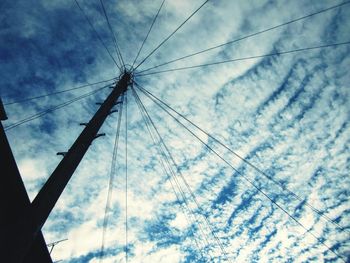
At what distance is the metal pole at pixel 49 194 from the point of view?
3.63m

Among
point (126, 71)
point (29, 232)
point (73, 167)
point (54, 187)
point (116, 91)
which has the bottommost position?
point (29, 232)

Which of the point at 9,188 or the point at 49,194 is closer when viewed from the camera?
the point at 49,194

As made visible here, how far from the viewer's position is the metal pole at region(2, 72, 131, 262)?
3635 millimetres

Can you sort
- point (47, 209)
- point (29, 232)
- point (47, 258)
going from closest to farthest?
point (29, 232)
point (47, 209)
point (47, 258)

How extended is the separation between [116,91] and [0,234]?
497 centimetres

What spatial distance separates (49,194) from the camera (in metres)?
4.25

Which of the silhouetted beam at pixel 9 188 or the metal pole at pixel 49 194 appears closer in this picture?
the metal pole at pixel 49 194

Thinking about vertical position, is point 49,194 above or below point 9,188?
below

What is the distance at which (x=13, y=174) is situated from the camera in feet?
16.5

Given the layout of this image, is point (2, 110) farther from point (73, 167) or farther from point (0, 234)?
point (0, 234)

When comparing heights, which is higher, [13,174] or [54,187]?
[13,174]

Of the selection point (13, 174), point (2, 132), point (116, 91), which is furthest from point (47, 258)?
point (116, 91)

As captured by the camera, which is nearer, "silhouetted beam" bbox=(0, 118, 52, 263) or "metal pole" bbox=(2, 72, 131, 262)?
"metal pole" bbox=(2, 72, 131, 262)

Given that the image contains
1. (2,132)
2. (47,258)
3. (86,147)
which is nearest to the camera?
(2,132)
